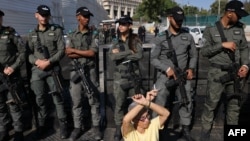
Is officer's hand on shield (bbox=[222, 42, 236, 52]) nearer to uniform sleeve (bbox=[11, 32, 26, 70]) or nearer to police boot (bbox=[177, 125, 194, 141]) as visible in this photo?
police boot (bbox=[177, 125, 194, 141])

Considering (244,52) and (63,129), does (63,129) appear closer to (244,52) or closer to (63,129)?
(63,129)

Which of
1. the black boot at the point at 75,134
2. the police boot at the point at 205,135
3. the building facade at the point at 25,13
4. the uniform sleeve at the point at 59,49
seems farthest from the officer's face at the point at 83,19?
the building facade at the point at 25,13

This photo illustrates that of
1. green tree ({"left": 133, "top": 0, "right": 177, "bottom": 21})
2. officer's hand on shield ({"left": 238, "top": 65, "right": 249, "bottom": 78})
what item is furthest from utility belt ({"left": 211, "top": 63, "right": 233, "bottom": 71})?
green tree ({"left": 133, "top": 0, "right": 177, "bottom": 21})

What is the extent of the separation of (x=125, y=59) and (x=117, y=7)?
11885cm

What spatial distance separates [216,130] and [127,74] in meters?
1.76

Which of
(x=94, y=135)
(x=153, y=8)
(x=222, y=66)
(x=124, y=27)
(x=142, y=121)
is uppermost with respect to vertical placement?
(x=153, y=8)

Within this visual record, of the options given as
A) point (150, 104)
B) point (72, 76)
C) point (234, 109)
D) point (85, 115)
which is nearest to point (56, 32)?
point (72, 76)

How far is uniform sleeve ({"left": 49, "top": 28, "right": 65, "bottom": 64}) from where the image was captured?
13.3ft

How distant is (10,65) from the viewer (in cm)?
404

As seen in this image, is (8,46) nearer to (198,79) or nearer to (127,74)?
(127,74)

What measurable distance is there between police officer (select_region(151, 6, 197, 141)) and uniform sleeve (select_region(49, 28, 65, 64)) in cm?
130

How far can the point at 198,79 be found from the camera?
4.71 meters

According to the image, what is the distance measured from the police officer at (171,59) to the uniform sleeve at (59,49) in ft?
4.28

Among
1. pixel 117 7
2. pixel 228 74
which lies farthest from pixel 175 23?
pixel 117 7
